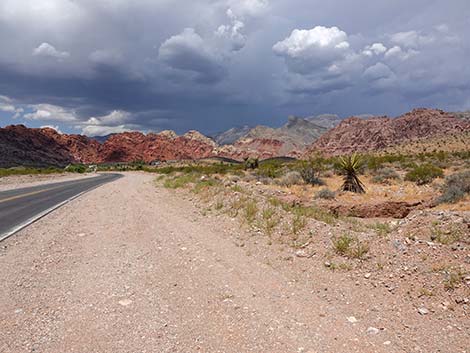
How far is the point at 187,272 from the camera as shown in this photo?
20.9 ft

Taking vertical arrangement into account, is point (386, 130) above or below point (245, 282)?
above

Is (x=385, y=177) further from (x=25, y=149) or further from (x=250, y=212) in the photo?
(x=25, y=149)

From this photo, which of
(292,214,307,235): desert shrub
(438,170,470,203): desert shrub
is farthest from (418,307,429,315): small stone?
(438,170,470,203): desert shrub

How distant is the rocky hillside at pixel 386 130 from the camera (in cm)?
11481

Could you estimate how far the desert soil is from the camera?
159 inches

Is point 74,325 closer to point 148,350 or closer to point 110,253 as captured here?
point 148,350

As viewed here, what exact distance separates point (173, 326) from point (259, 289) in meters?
1.77

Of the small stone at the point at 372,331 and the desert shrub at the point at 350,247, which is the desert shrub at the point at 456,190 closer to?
the desert shrub at the point at 350,247

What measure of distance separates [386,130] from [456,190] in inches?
5154

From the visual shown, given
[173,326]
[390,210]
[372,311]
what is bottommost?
[390,210]

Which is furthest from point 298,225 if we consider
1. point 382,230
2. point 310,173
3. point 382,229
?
point 310,173

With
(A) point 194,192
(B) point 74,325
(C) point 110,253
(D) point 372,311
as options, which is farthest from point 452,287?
(A) point 194,192

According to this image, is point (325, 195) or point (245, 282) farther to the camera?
point (325, 195)

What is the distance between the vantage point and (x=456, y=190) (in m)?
15.1
